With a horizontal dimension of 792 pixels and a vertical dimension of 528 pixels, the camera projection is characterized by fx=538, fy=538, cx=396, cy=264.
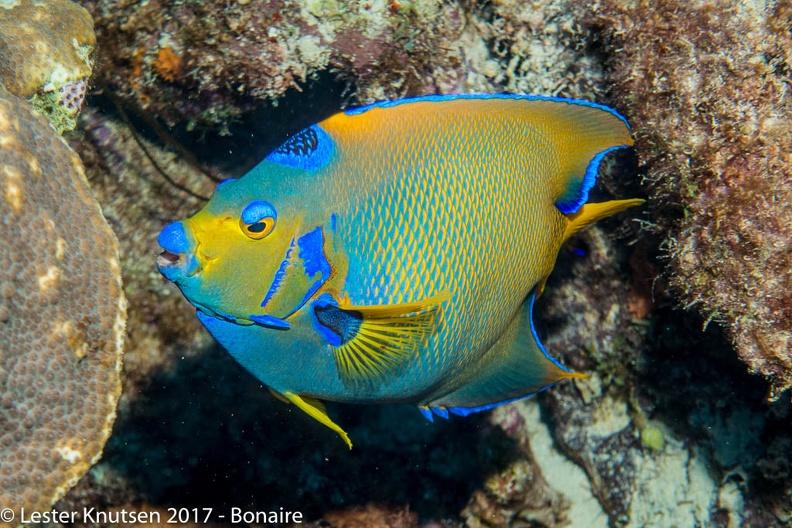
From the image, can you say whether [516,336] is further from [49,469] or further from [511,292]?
[49,469]

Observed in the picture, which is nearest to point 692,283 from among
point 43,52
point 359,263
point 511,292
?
point 511,292

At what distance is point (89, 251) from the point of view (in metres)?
2.33

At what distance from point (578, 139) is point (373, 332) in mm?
1007

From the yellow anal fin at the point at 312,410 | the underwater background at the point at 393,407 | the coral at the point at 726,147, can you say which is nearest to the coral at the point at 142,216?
the underwater background at the point at 393,407

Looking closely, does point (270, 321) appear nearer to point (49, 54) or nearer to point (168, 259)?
point (168, 259)

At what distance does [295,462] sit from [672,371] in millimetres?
2758

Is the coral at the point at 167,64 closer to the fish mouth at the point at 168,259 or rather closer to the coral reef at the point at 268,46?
the coral reef at the point at 268,46

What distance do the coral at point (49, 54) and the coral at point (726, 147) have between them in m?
2.73

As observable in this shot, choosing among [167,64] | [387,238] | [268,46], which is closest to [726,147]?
[387,238]

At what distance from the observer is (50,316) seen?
2.18 metres

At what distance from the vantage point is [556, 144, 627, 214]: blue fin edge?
194 cm

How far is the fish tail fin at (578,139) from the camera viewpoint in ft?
6.16

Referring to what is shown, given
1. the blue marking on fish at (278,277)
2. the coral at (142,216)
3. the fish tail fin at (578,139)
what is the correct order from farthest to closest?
the coral at (142,216)
the fish tail fin at (578,139)
the blue marking on fish at (278,277)

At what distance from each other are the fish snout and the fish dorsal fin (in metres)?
0.38
